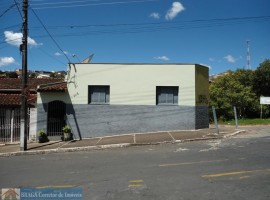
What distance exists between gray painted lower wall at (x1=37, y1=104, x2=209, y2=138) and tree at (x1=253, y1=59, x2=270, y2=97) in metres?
25.7

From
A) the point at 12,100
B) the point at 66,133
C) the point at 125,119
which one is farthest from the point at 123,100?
the point at 12,100

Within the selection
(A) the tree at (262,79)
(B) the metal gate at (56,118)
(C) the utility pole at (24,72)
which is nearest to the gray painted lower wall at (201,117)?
(B) the metal gate at (56,118)

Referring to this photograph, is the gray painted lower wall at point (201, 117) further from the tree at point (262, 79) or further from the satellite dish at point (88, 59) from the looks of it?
the tree at point (262, 79)

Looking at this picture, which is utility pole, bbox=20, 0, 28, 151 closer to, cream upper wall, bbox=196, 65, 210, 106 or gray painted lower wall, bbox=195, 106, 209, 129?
gray painted lower wall, bbox=195, 106, 209, 129

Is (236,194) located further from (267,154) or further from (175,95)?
(175,95)

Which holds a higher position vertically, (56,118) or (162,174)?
(56,118)

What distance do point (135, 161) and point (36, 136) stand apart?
34.8 feet

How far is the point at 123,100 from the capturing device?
19484 millimetres

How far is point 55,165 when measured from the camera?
1098 cm

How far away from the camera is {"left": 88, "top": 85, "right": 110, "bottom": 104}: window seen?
1981 cm

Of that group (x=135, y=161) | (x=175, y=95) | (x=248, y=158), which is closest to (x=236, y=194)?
(x=248, y=158)

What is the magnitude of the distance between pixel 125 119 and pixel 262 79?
2925 centimetres

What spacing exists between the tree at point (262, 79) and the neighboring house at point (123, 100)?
25.3 meters

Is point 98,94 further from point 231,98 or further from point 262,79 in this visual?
point 262,79
